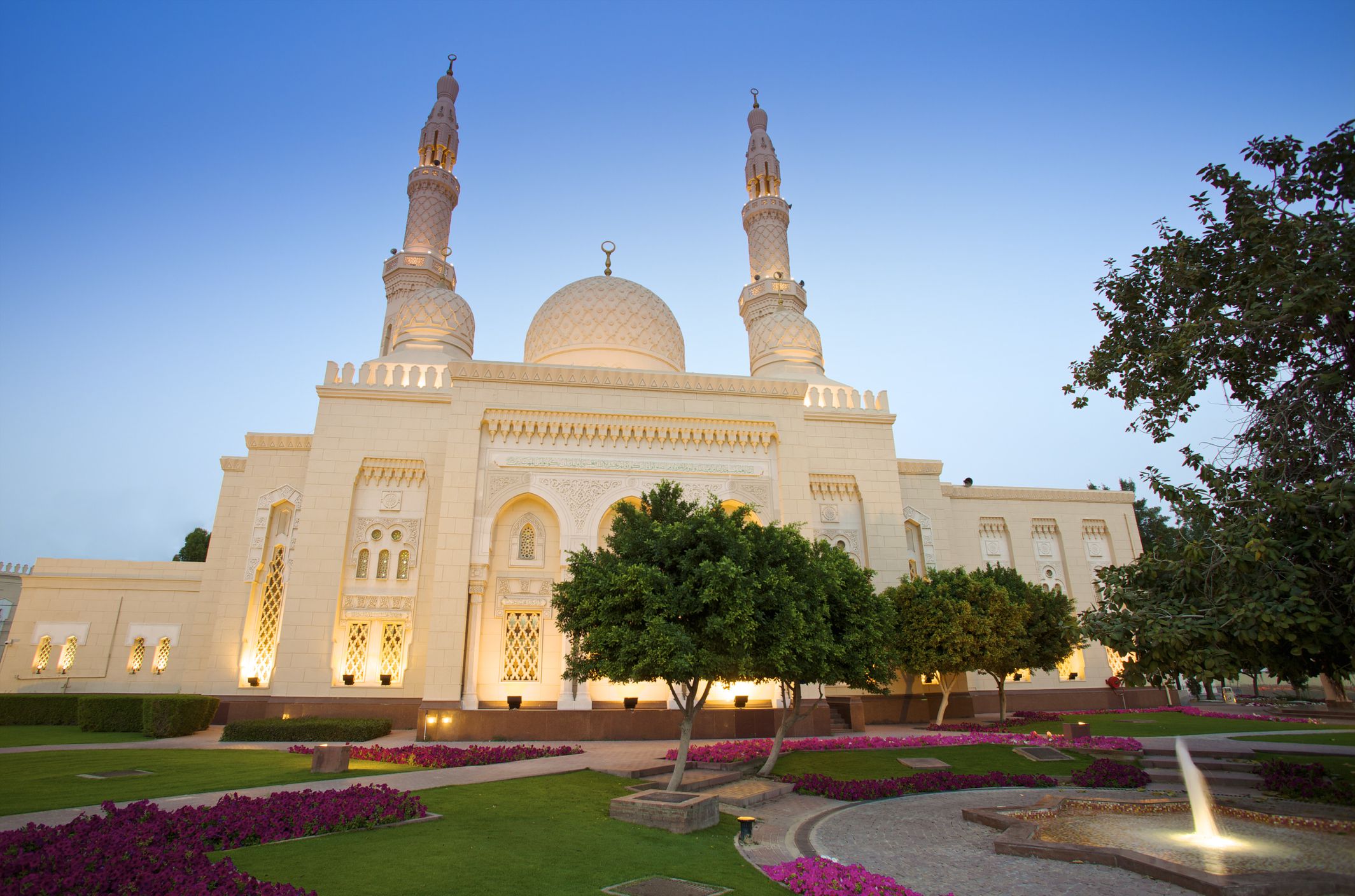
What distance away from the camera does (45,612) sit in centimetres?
2172

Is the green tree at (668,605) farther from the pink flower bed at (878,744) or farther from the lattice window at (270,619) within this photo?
the lattice window at (270,619)

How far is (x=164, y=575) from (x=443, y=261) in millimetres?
14297

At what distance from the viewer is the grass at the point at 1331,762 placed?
9.48 m

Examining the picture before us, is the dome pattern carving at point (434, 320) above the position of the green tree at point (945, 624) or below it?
Answer: above

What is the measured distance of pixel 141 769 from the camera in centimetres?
1073

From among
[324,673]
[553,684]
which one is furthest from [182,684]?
[553,684]

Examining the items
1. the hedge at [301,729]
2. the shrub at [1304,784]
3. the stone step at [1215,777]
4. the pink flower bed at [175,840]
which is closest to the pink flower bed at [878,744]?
the stone step at [1215,777]

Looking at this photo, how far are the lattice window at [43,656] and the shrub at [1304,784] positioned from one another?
1128 inches

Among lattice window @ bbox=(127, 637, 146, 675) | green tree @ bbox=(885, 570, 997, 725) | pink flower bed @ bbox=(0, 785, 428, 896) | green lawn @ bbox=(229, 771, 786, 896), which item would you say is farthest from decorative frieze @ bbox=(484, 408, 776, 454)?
lattice window @ bbox=(127, 637, 146, 675)

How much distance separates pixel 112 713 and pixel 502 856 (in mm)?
15062

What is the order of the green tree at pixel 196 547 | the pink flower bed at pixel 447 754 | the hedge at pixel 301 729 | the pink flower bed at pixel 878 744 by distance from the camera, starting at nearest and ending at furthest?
the pink flower bed at pixel 447 754 → the pink flower bed at pixel 878 744 → the hedge at pixel 301 729 → the green tree at pixel 196 547

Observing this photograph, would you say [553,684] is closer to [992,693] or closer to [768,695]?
[768,695]

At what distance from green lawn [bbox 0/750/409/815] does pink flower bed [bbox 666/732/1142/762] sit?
5.34m

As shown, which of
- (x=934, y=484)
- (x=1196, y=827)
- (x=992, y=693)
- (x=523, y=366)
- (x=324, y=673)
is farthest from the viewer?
(x=934, y=484)
